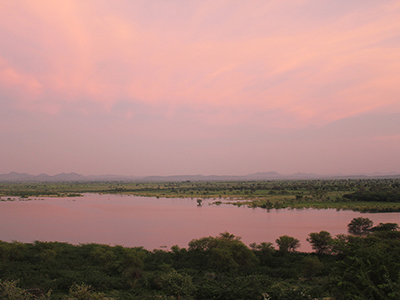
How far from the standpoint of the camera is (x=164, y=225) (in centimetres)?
3316

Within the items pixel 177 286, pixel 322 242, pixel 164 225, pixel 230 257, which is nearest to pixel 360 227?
pixel 322 242

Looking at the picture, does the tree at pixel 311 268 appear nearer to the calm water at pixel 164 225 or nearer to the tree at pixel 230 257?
the tree at pixel 230 257

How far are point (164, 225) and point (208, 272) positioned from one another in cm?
1871

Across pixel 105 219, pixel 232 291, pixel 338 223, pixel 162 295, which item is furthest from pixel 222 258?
pixel 105 219

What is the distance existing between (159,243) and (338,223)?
856 inches

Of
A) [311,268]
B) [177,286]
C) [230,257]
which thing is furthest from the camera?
[230,257]

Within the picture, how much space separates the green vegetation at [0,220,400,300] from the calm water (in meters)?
6.00

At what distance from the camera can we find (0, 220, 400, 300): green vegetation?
382 inches

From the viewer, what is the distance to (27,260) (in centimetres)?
1778

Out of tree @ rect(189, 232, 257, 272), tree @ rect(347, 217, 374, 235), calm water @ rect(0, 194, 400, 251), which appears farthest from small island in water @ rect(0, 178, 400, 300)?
tree @ rect(347, 217, 374, 235)

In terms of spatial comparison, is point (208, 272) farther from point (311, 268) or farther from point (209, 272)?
point (311, 268)

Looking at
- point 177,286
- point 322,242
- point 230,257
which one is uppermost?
point 177,286

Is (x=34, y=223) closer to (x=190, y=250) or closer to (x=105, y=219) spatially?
(x=105, y=219)

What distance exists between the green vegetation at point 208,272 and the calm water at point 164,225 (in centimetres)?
600
